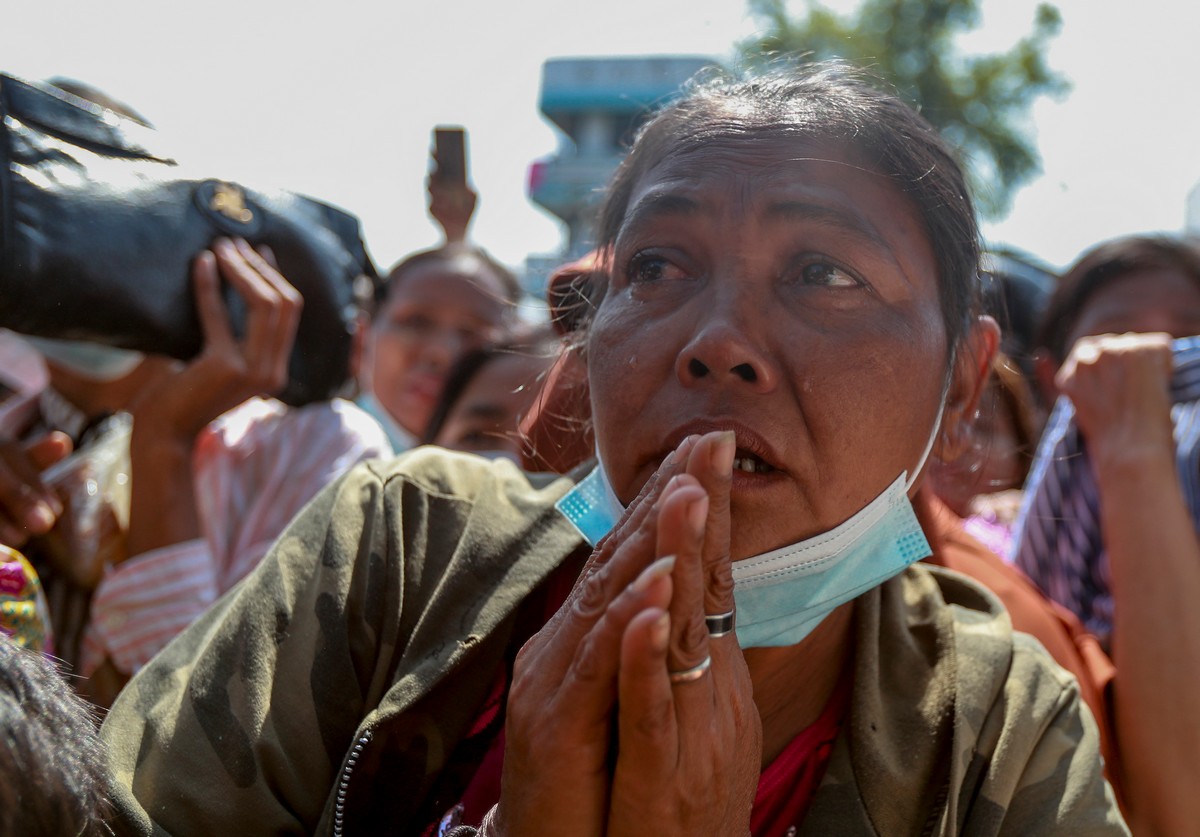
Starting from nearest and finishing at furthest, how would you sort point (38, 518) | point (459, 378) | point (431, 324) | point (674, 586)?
point (674, 586) < point (38, 518) < point (459, 378) < point (431, 324)

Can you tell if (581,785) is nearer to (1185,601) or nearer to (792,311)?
(792,311)

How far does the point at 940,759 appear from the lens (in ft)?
6.30

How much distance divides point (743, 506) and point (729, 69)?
3.54 ft

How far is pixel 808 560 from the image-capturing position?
69.1 inches

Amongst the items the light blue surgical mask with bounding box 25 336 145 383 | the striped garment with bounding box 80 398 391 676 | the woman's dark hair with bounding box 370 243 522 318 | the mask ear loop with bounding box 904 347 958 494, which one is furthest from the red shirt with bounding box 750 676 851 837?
the woman's dark hair with bounding box 370 243 522 318

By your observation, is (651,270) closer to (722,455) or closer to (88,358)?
(722,455)

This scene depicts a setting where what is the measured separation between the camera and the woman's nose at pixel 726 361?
165cm

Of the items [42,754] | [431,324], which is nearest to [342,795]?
[42,754]

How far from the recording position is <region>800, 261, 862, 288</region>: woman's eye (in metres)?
1.84

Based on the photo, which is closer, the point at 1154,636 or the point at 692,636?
the point at 692,636

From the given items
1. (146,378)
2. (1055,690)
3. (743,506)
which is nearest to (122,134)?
(146,378)

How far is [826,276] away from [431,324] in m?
2.96

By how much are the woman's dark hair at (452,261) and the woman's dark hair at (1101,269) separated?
6.98ft

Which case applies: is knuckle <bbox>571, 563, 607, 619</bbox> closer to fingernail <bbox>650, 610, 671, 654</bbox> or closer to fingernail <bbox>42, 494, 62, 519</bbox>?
fingernail <bbox>650, 610, 671, 654</bbox>
